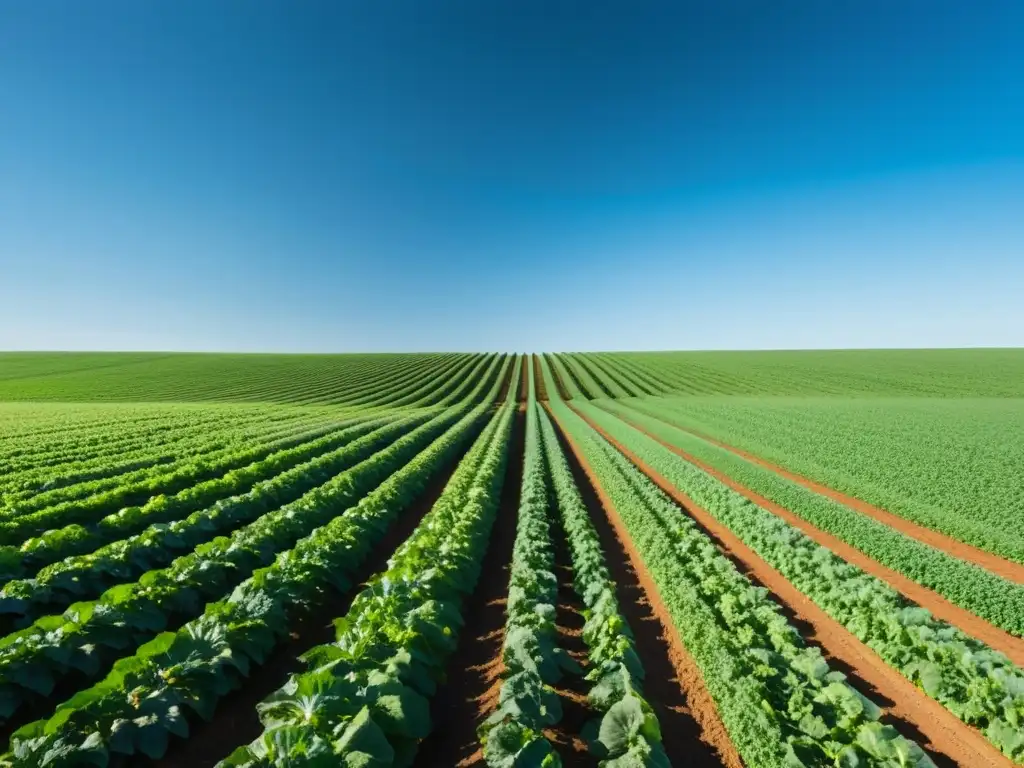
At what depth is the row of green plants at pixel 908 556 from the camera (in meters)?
9.35

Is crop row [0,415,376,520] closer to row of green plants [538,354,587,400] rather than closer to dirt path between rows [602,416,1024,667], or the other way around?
dirt path between rows [602,416,1024,667]

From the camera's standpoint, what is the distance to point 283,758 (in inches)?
159

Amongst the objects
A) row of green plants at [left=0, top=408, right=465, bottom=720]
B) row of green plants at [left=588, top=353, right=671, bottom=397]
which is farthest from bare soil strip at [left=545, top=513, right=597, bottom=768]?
row of green plants at [left=588, top=353, right=671, bottom=397]

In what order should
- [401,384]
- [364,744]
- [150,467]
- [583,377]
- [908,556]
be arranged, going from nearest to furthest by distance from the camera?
1. [364,744]
2. [908,556]
3. [150,467]
4. [401,384]
5. [583,377]

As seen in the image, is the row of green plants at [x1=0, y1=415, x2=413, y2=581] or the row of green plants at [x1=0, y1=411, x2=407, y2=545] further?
the row of green plants at [x1=0, y1=411, x2=407, y2=545]

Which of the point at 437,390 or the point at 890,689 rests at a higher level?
the point at 437,390

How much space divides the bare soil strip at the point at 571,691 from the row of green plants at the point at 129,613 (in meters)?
6.39

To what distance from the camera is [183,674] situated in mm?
5816

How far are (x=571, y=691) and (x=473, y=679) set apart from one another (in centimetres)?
155

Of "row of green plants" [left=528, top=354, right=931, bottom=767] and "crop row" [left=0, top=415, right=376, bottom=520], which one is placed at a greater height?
"crop row" [left=0, top=415, right=376, bottom=520]

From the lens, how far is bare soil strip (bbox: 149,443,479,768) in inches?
221

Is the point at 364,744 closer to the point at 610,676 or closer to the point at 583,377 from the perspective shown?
the point at 610,676

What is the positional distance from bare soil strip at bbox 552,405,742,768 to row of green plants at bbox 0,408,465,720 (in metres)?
7.96

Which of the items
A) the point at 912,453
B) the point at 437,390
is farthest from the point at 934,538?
the point at 437,390
